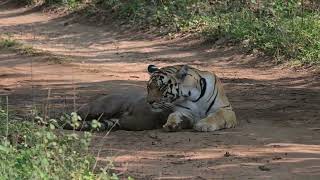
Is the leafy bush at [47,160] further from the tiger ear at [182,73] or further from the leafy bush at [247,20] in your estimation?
the leafy bush at [247,20]

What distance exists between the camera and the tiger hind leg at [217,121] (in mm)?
6898

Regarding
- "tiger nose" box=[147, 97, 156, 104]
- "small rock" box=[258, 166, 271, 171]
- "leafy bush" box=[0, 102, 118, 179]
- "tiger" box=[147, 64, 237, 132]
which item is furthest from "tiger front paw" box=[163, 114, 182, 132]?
"leafy bush" box=[0, 102, 118, 179]

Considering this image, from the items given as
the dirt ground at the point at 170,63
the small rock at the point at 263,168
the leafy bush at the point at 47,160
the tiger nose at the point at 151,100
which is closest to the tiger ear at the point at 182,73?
the tiger nose at the point at 151,100

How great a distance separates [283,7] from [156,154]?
9.27 metres

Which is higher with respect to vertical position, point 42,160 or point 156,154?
→ point 42,160

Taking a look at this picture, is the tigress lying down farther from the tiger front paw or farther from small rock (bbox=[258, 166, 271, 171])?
small rock (bbox=[258, 166, 271, 171])

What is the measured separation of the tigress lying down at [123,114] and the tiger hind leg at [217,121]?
47 centimetres

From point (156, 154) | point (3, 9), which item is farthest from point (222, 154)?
point (3, 9)

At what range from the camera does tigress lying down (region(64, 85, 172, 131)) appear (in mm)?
7258

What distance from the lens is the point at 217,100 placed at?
7332mm

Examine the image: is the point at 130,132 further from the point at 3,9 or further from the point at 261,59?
the point at 3,9

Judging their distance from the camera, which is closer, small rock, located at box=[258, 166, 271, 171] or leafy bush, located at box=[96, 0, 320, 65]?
small rock, located at box=[258, 166, 271, 171]

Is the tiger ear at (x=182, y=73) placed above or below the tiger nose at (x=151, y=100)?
above

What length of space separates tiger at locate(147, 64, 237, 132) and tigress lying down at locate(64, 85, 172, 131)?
0.14m
